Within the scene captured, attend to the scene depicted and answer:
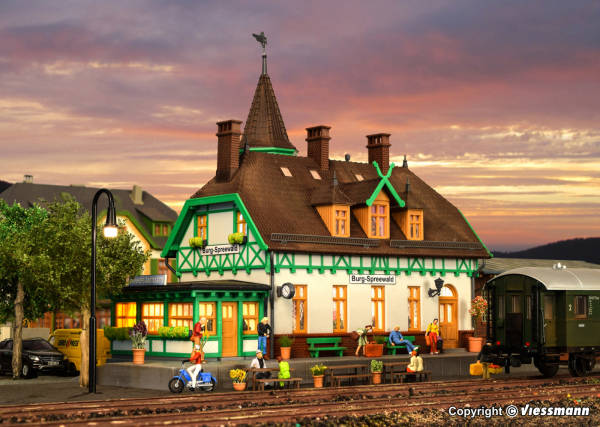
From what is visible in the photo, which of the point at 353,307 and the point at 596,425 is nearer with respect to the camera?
the point at 596,425

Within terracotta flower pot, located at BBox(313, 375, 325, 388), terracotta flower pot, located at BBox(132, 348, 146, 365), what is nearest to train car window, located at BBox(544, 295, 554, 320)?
terracotta flower pot, located at BBox(313, 375, 325, 388)

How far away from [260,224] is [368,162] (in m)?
10.0

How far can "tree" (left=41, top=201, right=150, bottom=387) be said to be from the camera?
88.5 ft

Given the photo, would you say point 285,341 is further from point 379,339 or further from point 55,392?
point 55,392

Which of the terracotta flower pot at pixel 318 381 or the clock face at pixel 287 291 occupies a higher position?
the clock face at pixel 287 291

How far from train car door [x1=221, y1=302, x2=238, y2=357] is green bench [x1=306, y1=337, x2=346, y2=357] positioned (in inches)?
110

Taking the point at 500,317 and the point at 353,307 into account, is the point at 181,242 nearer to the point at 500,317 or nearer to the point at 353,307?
the point at 353,307

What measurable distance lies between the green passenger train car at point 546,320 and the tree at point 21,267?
1462 centimetres

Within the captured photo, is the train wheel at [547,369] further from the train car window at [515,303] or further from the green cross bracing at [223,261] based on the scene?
the green cross bracing at [223,261]

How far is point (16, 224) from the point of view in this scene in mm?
32938

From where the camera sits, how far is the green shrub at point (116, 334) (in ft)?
99.5

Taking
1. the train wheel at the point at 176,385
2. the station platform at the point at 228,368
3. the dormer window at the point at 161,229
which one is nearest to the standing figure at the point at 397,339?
the station platform at the point at 228,368

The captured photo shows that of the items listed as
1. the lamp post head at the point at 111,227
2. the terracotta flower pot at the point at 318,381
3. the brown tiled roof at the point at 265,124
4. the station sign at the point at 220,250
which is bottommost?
the terracotta flower pot at the point at 318,381

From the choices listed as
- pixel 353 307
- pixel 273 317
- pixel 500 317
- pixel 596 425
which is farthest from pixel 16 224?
pixel 596 425
